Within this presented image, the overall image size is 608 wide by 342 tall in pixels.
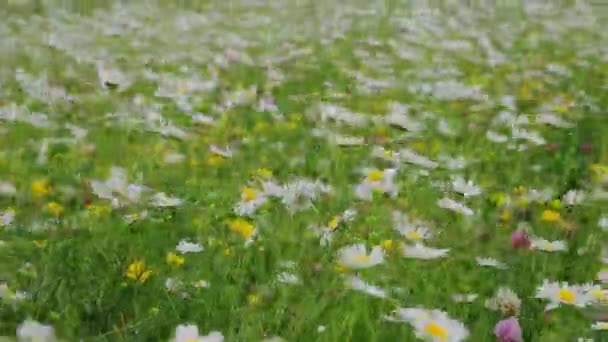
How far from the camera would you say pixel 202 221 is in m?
2.57

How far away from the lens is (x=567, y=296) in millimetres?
2057

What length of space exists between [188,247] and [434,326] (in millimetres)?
711

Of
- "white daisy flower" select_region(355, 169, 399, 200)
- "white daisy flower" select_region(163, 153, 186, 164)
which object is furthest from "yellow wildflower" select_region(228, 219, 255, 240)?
"white daisy flower" select_region(163, 153, 186, 164)

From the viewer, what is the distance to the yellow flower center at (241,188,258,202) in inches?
103

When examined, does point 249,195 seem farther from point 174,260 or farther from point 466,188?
point 466,188

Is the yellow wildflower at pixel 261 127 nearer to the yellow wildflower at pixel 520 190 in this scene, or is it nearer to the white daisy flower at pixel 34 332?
the yellow wildflower at pixel 520 190

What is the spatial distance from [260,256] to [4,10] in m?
5.68

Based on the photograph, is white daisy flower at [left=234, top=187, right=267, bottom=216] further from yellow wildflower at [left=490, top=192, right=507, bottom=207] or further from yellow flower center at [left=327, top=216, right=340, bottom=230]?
yellow wildflower at [left=490, top=192, right=507, bottom=207]

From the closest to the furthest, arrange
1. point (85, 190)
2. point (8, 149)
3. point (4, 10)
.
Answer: point (85, 190) → point (8, 149) → point (4, 10)

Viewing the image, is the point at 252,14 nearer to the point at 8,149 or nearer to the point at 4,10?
the point at 4,10

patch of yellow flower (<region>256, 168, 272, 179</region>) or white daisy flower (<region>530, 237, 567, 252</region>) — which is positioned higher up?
white daisy flower (<region>530, 237, 567, 252</region>)

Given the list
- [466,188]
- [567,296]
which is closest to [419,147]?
[466,188]

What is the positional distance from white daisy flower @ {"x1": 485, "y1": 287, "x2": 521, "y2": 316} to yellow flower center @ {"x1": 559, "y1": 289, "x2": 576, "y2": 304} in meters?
0.10

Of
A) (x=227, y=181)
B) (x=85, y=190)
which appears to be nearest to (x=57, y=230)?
(x=85, y=190)
